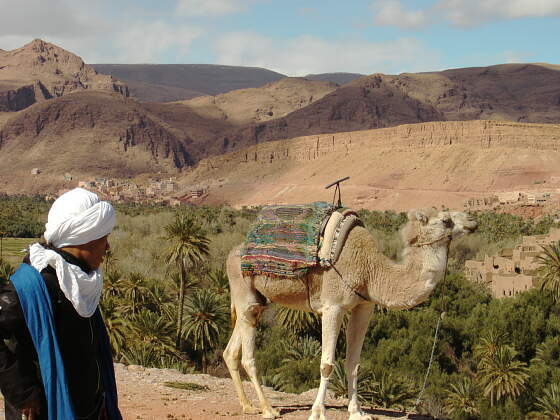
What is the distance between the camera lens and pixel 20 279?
4055 mm

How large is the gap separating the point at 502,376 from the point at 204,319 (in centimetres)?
890

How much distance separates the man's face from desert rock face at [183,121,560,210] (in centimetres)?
7327

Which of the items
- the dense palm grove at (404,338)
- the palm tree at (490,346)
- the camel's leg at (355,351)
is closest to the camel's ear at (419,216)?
the camel's leg at (355,351)

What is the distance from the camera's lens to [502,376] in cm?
2300

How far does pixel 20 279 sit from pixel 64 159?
147 metres

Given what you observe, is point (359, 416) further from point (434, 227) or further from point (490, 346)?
point (490, 346)

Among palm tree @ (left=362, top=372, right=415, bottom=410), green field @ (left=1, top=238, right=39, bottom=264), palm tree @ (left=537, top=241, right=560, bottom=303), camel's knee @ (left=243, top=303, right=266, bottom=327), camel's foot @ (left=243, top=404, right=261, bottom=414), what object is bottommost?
green field @ (left=1, top=238, right=39, bottom=264)

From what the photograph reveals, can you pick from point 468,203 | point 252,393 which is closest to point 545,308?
point 252,393

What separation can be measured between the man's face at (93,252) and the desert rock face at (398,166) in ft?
240

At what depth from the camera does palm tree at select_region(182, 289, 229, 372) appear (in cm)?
2475

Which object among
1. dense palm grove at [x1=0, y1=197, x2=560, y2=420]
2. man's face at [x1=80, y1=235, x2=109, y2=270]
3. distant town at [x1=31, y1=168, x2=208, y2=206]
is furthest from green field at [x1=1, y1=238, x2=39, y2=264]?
man's face at [x1=80, y1=235, x2=109, y2=270]

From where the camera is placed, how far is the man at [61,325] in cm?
402

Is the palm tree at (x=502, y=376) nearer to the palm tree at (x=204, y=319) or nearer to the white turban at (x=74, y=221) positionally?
the palm tree at (x=204, y=319)

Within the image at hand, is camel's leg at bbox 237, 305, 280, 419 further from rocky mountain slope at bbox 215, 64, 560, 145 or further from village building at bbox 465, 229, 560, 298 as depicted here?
rocky mountain slope at bbox 215, 64, 560, 145
